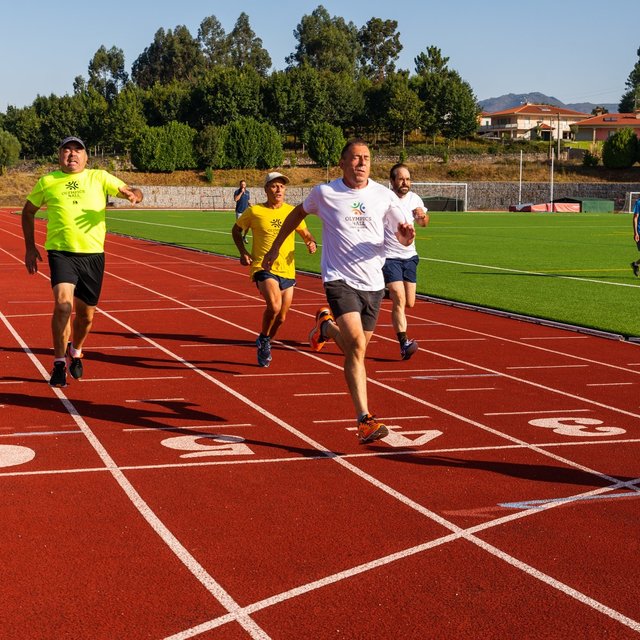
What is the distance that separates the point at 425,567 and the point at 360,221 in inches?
119

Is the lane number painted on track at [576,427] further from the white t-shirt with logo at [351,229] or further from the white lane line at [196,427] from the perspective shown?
the white lane line at [196,427]

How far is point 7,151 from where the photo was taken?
314 feet

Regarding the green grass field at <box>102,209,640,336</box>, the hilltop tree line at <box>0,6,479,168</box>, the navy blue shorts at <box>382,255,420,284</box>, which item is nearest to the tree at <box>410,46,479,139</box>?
the hilltop tree line at <box>0,6,479,168</box>

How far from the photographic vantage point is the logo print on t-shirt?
23.2 ft

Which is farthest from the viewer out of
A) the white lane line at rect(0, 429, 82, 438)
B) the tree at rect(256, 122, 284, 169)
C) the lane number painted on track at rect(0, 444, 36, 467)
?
the tree at rect(256, 122, 284, 169)

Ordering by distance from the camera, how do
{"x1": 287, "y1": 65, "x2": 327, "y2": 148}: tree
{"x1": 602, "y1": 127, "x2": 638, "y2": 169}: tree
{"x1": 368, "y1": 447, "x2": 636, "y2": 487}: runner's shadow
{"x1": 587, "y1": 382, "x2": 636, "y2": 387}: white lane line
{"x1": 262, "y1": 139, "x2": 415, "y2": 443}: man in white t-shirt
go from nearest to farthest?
{"x1": 368, "y1": 447, "x2": 636, "y2": 487}: runner's shadow < {"x1": 262, "y1": 139, "x2": 415, "y2": 443}: man in white t-shirt < {"x1": 587, "y1": 382, "x2": 636, "y2": 387}: white lane line < {"x1": 602, "y1": 127, "x2": 638, "y2": 169}: tree < {"x1": 287, "y1": 65, "x2": 327, "y2": 148}: tree

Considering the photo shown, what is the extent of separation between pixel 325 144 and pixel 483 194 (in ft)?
55.7

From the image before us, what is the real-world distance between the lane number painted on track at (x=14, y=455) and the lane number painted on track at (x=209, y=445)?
36.8 inches

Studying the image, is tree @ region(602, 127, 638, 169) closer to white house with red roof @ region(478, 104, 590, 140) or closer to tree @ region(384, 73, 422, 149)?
tree @ region(384, 73, 422, 149)

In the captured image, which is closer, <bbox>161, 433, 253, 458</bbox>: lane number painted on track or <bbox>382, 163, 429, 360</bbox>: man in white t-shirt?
<bbox>161, 433, 253, 458</bbox>: lane number painted on track

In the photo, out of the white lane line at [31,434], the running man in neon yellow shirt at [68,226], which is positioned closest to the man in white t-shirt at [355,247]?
the white lane line at [31,434]

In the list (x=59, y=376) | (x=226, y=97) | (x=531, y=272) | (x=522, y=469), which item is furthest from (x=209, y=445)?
(x=226, y=97)

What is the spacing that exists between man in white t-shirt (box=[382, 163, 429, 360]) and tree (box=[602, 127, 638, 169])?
94.2 metres

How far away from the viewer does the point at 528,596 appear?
4363mm
